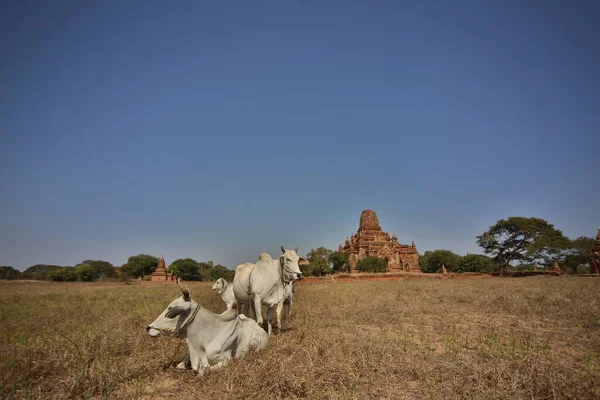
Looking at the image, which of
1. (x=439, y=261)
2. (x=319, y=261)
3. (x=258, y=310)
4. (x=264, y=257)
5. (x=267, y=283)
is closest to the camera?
(x=258, y=310)

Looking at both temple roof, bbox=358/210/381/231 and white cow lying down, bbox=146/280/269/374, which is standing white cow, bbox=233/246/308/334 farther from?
temple roof, bbox=358/210/381/231

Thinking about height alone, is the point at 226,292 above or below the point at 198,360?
above

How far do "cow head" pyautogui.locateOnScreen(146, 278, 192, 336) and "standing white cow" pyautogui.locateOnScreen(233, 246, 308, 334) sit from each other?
7.33 ft

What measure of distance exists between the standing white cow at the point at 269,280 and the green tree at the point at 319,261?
112 feet

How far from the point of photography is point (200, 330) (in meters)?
3.81

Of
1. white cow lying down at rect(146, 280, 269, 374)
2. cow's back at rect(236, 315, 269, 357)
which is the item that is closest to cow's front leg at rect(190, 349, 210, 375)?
white cow lying down at rect(146, 280, 269, 374)

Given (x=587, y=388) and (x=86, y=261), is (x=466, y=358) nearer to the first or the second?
(x=587, y=388)

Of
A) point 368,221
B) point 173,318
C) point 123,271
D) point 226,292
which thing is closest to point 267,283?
point 226,292

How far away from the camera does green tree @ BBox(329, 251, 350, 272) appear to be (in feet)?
148

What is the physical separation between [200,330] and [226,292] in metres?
3.54

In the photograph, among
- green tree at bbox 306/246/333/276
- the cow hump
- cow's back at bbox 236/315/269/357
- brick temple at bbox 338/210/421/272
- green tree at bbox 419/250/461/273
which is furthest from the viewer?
green tree at bbox 419/250/461/273

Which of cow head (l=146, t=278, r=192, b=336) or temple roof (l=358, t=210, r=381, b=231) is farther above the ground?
temple roof (l=358, t=210, r=381, b=231)

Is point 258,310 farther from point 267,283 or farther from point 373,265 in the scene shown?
point 373,265

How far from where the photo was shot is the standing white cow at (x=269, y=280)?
19.7 feet
